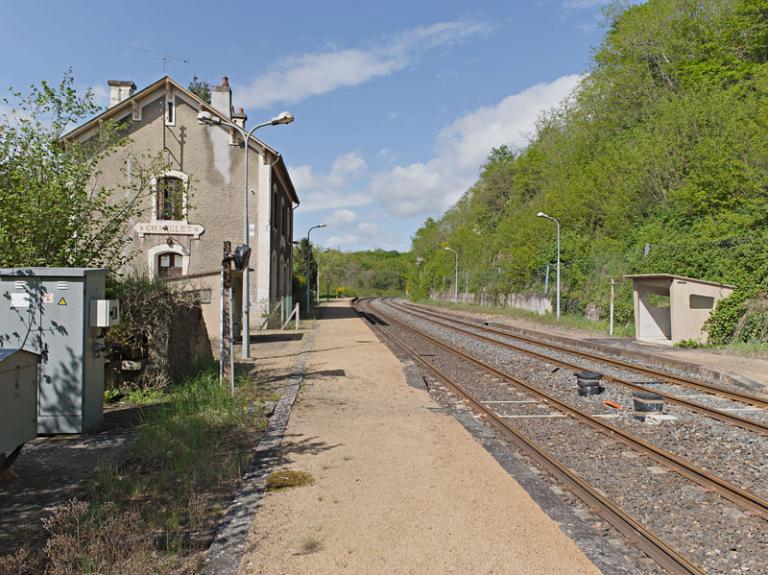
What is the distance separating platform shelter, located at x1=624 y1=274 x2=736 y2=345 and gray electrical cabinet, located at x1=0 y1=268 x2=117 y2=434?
15603mm

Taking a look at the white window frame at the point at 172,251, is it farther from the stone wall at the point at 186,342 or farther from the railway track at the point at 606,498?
the railway track at the point at 606,498

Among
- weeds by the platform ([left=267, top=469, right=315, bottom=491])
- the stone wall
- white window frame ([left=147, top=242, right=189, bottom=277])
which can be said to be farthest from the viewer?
white window frame ([left=147, top=242, right=189, bottom=277])

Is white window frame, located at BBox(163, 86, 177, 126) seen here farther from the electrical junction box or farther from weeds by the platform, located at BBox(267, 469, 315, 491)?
weeds by the platform, located at BBox(267, 469, 315, 491)

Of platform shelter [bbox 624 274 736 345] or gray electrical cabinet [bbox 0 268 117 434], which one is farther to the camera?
platform shelter [bbox 624 274 736 345]

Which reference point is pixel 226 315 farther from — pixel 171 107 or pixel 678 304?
pixel 171 107

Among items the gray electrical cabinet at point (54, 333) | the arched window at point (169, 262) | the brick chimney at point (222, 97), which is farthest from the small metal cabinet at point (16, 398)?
the brick chimney at point (222, 97)

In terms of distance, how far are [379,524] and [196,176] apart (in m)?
20.4

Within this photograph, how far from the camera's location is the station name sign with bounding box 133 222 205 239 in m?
22.0

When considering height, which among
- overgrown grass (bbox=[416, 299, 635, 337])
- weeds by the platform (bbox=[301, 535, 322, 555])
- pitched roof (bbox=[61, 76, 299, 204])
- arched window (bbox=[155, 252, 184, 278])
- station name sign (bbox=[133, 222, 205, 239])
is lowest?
weeds by the platform (bbox=[301, 535, 322, 555])

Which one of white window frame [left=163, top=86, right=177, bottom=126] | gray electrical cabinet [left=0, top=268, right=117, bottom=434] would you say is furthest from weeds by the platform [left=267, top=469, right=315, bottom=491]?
white window frame [left=163, top=86, right=177, bottom=126]

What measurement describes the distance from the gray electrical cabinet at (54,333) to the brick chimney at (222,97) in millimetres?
18177

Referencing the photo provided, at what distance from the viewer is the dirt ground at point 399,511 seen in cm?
365

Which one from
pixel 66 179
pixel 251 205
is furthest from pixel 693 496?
pixel 251 205

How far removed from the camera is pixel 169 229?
2198 cm
